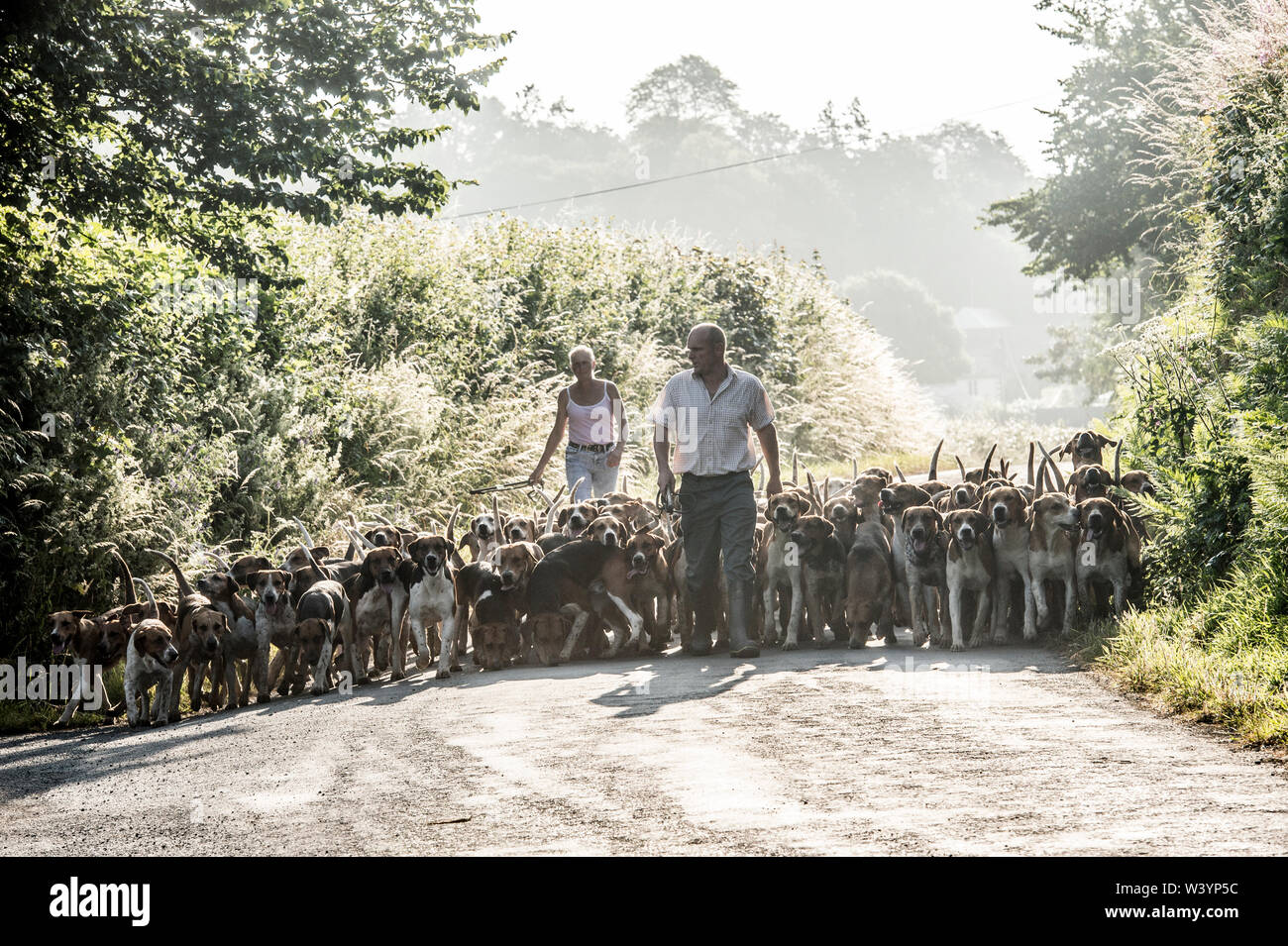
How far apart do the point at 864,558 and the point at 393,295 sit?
1114 cm

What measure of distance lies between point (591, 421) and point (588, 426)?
6 cm

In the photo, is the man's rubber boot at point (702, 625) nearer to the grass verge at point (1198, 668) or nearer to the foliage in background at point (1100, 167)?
the grass verge at point (1198, 668)

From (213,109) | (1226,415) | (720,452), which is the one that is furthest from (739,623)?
(213,109)

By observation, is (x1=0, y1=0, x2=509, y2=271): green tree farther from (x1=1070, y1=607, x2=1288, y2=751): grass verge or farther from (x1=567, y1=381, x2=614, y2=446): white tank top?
(x1=1070, y1=607, x2=1288, y2=751): grass verge

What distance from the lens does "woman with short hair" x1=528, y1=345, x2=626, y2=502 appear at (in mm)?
13102

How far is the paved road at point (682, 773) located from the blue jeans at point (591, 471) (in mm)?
4306

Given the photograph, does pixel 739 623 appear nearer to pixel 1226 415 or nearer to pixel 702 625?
pixel 702 625

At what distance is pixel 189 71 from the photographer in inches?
541

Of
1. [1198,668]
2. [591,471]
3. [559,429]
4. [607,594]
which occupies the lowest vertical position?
[1198,668]

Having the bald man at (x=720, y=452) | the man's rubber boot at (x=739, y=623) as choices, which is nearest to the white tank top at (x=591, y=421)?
the bald man at (x=720, y=452)

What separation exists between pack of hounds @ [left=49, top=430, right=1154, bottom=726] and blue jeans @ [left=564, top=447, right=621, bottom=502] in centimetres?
212

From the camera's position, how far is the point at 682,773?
636 centimetres

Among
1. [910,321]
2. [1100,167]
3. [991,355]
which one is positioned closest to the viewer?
[1100,167]

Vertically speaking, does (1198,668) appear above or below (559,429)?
below
